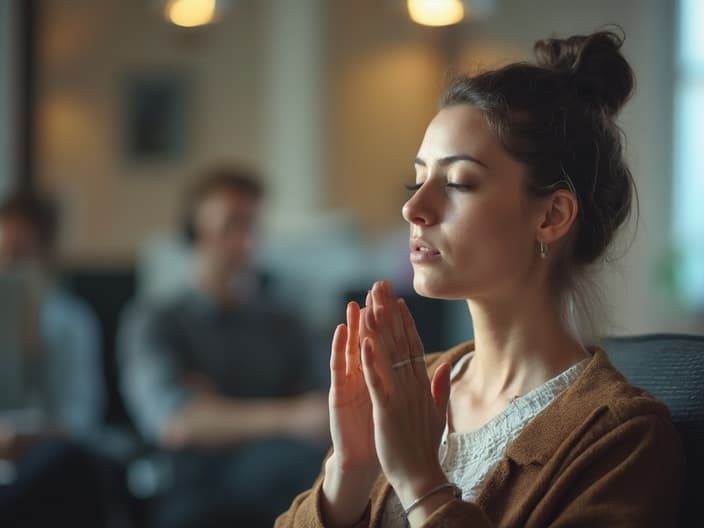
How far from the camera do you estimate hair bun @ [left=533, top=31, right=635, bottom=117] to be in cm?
133

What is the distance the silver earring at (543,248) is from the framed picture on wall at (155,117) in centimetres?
489

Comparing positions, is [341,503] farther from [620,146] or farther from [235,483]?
[235,483]

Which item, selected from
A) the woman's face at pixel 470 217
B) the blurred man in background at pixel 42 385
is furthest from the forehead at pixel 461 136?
the blurred man in background at pixel 42 385

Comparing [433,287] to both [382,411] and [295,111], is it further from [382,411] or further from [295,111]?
[295,111]

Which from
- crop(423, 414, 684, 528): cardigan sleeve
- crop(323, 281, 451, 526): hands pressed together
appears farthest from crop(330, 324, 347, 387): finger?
crop(423, 414, 684, 528): cardigan sleeve

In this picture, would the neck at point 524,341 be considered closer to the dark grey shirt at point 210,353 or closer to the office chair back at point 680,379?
the office chair back at point 680,379

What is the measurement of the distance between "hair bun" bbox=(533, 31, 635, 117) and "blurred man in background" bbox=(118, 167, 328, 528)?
1.64 meters

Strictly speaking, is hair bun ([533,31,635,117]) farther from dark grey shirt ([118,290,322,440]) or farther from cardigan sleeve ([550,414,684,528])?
dark grey shirt ([118,290,322,440])

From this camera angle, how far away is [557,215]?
4.30 ft

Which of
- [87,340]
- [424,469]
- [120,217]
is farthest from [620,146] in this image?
[120,217]

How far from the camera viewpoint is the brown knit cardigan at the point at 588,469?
3.62 feet

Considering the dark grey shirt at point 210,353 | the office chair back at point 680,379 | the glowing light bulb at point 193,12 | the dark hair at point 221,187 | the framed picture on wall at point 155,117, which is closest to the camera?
the office chair back at point 680,379

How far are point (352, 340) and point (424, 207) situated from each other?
0.64 ft

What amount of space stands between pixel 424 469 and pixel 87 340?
2.37 m
